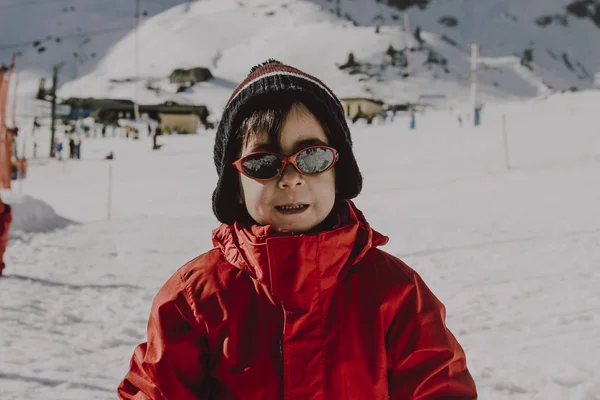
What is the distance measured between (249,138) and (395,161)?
1751cm

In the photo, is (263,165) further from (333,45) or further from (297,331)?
(333,45)

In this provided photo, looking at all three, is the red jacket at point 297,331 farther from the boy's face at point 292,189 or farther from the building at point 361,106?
the building at point 361,106

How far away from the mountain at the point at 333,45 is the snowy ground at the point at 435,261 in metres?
48.1

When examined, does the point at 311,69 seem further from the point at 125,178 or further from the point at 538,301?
the point at 538,301

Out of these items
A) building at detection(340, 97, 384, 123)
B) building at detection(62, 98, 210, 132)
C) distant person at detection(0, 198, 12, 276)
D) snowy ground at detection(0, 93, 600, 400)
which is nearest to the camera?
snowy ground at detection(0, 93, 600, 400)

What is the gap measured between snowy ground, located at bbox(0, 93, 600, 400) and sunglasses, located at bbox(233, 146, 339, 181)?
1912 millimetres

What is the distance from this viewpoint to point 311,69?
265 feet

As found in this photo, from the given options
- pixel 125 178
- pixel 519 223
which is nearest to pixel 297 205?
pixel 519 223

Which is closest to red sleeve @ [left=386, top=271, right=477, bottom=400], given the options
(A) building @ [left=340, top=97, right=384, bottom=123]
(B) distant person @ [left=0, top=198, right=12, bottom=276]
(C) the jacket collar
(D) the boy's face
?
(C) the jacket collar

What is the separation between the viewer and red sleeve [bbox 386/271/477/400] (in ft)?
5.33

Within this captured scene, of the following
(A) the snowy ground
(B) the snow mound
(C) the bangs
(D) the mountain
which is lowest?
(B) the snow mound

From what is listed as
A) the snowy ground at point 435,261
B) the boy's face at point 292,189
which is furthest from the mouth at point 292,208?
the snowy ground at point 435,261

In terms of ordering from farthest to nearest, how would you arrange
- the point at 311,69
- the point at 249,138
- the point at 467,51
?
the point at 467,51, the point at 311,69, the point at 249,138

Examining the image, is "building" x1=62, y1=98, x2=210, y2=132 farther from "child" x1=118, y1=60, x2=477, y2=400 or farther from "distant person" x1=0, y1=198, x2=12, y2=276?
"child" x1=118, y1=60, x2=477, y2=400
